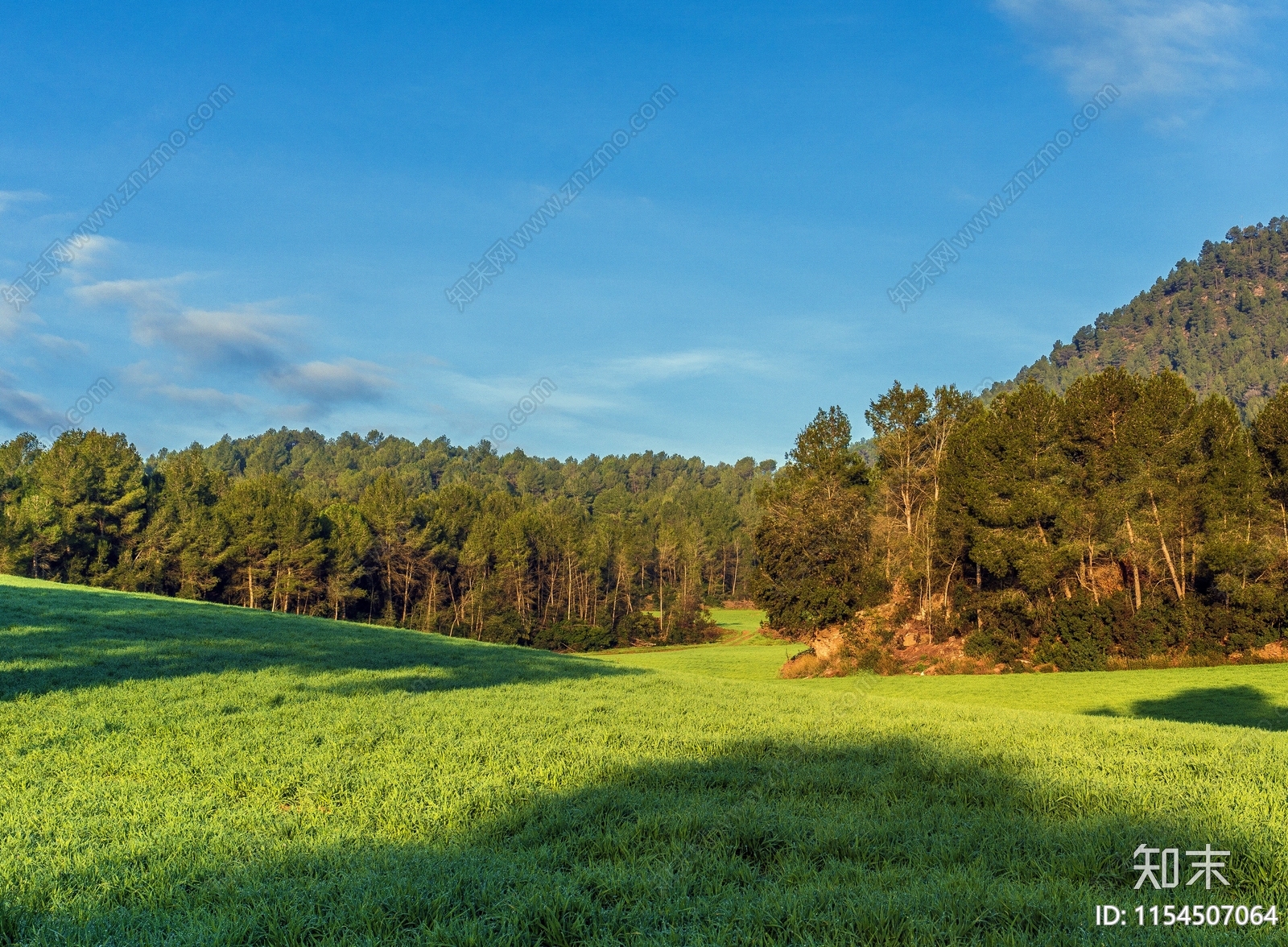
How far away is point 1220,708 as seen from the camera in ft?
84.3

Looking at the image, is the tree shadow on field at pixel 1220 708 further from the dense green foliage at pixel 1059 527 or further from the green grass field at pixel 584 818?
the green grass field at pixel 584 818

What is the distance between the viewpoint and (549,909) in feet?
14.0

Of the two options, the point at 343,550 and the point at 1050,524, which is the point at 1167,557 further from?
the point at 343,550

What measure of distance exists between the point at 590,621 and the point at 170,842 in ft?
323

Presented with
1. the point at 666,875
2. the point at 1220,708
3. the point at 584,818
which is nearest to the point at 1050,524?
the point at 1220,708

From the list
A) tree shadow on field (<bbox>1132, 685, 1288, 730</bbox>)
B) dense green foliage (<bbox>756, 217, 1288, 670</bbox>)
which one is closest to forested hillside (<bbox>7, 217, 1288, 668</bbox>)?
dense green foliage (<bbox>756, 217, 1288, 670</bbox>)

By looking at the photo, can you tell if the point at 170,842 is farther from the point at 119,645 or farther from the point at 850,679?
the point at 850,679

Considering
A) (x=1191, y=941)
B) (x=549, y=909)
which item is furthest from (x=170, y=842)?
(x=1191, y=941)

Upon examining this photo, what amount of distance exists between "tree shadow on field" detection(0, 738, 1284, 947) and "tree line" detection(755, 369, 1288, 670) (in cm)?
4174

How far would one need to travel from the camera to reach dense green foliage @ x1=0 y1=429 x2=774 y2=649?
79375 mm

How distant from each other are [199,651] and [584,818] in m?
15.2

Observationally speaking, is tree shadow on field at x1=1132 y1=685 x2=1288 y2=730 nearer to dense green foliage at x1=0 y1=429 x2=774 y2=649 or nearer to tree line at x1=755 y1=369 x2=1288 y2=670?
tree line at x1=755 y1=369 x2=1288 y2=670

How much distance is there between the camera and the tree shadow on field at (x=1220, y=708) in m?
23.1

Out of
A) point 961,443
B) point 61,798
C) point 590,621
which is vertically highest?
point 961,443
